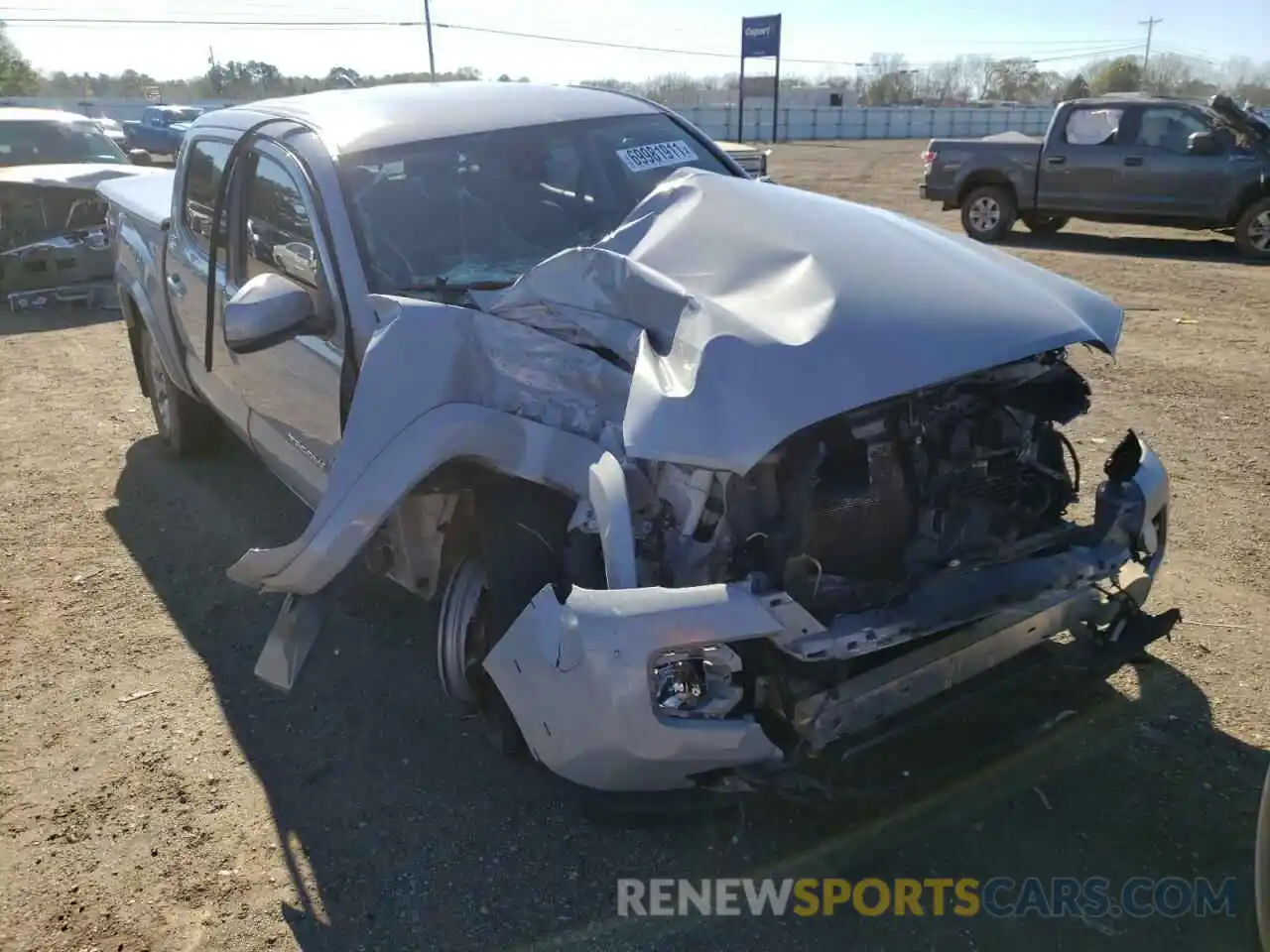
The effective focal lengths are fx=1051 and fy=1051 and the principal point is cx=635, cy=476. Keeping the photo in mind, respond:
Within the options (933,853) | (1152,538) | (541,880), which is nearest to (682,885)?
(541,880)

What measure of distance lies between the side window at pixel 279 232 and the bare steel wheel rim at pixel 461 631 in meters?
1.03

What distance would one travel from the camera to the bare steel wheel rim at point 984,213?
1407cm

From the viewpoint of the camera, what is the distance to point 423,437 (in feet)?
9.55

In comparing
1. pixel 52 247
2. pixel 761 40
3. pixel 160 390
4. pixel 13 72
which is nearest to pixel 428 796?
pixel 160 390

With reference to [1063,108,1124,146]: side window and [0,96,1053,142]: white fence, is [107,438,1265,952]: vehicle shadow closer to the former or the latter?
[1063,108,1124,146]: side window

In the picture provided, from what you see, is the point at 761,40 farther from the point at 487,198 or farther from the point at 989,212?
the point at 487,198

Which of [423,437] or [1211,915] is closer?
[1211,915]

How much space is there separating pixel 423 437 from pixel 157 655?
1.85m

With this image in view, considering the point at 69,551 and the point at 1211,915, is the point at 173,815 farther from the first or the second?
the point at 1211,915

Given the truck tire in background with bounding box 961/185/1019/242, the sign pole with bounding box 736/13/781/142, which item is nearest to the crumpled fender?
the truck tire in background with bounding box 961/185/1019/242

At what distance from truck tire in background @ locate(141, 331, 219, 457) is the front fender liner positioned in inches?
128

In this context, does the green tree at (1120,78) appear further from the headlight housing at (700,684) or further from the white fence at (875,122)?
the headlight housing at (700,684)

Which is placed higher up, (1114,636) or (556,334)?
(556,334)

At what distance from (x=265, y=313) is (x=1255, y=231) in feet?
40.7
